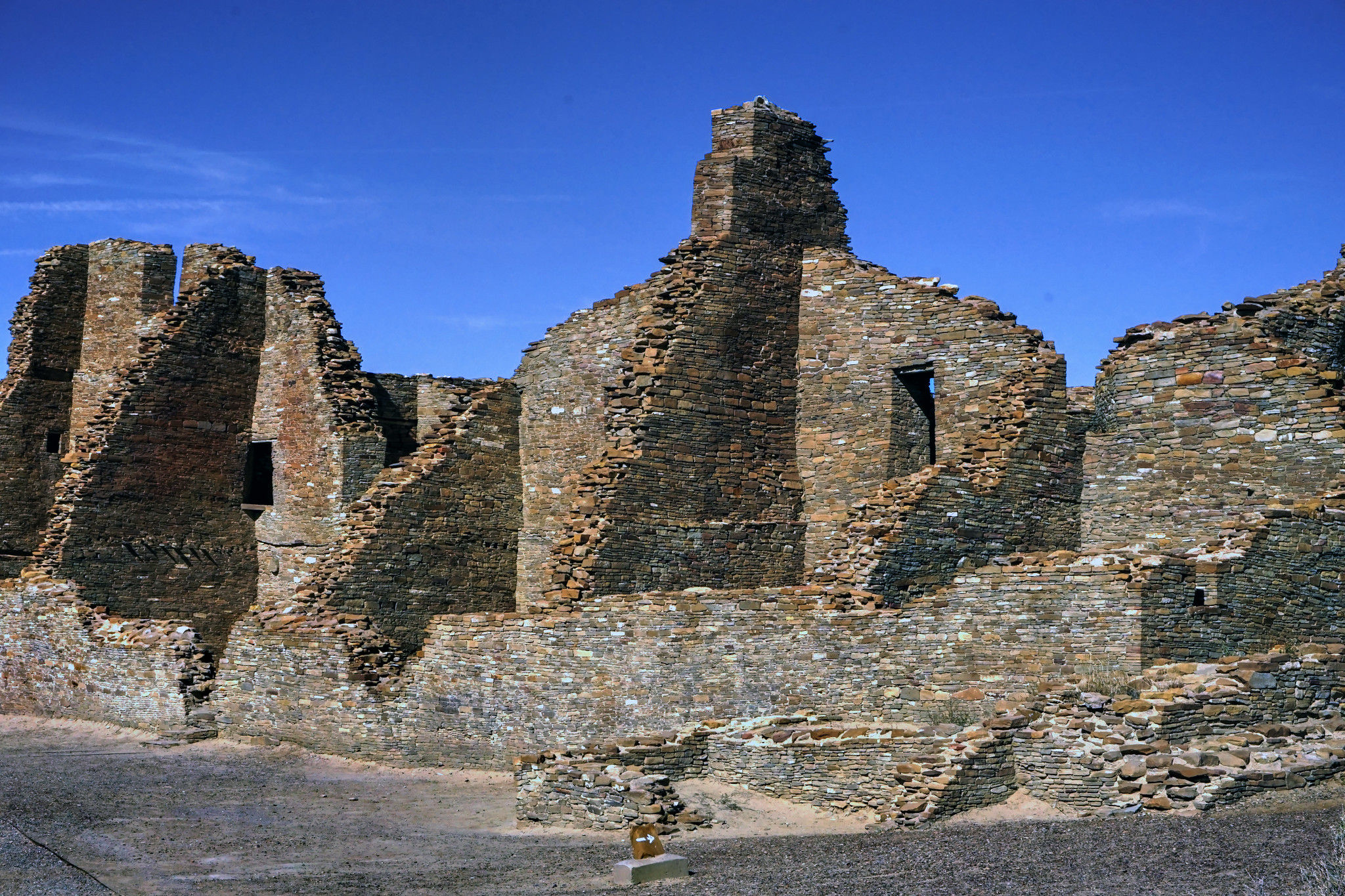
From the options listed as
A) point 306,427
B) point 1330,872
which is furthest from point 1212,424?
point 306,427

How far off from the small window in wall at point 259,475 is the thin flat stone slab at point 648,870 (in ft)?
59.0

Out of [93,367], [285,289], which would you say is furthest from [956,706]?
[93,367]

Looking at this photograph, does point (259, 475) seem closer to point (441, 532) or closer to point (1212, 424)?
point (441, 532)

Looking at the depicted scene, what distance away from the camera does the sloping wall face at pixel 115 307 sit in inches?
1324

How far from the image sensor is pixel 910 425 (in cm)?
2569

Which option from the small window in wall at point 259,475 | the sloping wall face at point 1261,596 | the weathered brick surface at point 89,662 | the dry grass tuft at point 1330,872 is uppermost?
the small window in wall at point 259,475

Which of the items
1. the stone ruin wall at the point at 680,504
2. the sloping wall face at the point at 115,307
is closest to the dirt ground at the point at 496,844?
the stone ruin wall at the point at 680,504

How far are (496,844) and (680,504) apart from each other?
321 inches

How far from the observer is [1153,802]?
56.0ft

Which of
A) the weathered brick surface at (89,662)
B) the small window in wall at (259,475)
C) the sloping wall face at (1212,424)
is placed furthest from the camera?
the small window in wall at (259,475)

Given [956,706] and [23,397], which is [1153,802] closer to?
[956,706]

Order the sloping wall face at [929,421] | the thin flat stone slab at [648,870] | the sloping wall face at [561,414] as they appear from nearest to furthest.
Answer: the thin flat stone slab at [648,870] < the sloping wall face at [929,421] < the sloping wall face at [561,414]

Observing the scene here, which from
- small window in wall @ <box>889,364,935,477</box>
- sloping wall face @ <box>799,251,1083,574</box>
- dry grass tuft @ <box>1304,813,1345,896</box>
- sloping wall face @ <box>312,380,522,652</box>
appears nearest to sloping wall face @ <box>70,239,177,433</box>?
sloping wall face @ <box>312,380,522,652</box>

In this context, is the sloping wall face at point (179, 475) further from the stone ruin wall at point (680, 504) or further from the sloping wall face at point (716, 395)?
the sloping wall face at point (716, 395)
